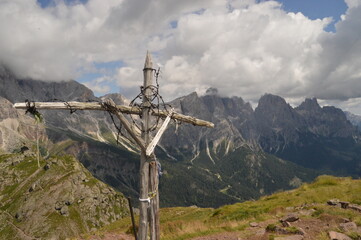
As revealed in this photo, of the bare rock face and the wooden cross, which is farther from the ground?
the wooden cross

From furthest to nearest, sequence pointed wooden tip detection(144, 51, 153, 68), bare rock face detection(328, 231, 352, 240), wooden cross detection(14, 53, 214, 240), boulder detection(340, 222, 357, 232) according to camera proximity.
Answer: boulder detection(340, 222, 357, 232), pointed wooden tip detection(144, 51, 153, 68), bare rock face detection(328, 231, 352, 240), wooden cross detection(14, 53, 214, 240)

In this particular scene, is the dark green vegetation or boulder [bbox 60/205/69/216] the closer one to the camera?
the dark green vegetation

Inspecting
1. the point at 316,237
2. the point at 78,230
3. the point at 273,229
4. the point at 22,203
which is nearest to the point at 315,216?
the point at 273,229

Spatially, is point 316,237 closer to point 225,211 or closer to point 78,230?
point 225,211

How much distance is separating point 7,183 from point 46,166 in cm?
3862

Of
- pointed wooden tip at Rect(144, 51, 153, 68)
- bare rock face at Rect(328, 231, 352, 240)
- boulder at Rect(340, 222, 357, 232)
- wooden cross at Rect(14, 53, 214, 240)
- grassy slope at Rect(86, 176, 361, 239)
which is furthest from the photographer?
grassy slope at Rect(86, 176, 361, 239)

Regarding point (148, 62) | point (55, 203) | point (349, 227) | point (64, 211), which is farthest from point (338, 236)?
point (55, 203)

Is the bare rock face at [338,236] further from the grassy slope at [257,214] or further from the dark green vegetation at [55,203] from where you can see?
the dark green vegetation at [55,203]

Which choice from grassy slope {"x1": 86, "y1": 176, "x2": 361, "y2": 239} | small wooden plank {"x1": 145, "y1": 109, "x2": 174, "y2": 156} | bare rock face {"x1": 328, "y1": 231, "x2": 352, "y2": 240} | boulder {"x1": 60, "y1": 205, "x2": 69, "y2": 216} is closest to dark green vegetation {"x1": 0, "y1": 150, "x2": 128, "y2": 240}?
boulder {"x1": 60, "y1": 205, "x2": 69, "y2": 216}

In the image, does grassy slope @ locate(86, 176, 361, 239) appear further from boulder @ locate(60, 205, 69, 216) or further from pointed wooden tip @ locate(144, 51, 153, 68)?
boulder @ locate(60, 205, 69, 216)

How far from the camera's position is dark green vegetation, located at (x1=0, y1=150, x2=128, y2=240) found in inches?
5571

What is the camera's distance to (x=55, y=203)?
151250mm

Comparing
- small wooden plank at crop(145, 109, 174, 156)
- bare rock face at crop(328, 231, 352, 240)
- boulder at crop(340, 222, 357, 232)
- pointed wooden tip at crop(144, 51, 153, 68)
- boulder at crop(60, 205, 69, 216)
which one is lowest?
boulder at crop(60, 205, 69, 216)

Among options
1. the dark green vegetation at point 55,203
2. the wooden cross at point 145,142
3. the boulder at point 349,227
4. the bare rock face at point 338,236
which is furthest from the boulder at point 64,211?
the bare rock face at point 338,236
